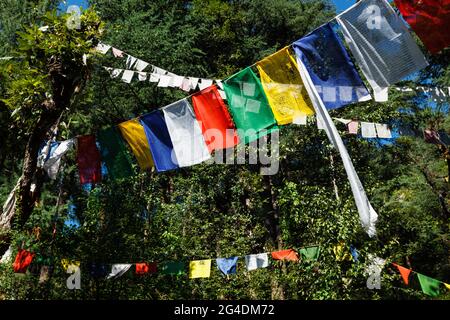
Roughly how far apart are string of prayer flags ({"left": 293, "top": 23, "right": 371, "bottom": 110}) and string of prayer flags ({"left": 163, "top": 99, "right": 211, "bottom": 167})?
6.11 ft

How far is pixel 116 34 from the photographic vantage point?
15516 mm

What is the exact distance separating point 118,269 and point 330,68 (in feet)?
18.0

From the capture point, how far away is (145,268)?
9.83 meters

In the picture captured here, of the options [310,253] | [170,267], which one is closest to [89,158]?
[170,267]

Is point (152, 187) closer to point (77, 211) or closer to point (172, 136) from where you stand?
point (77, 211)

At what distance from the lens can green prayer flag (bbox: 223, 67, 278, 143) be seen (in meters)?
6.91

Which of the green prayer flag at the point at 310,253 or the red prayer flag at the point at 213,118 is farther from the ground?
the red prayer flag at the point at 213,118

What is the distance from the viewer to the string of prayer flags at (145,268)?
9.76 m

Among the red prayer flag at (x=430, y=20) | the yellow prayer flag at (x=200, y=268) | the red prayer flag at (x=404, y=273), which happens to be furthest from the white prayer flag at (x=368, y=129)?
the yellow prayer flag at (x=200, y=268)

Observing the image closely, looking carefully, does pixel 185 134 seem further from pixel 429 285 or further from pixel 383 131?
pixel 429 285

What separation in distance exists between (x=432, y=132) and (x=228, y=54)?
37.6ft

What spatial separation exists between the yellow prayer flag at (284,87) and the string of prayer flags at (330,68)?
0.73ft

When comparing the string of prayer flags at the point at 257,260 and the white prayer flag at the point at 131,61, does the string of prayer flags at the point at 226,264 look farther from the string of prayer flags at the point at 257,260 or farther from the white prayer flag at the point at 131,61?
the white prayer flag at the point at 131,61
